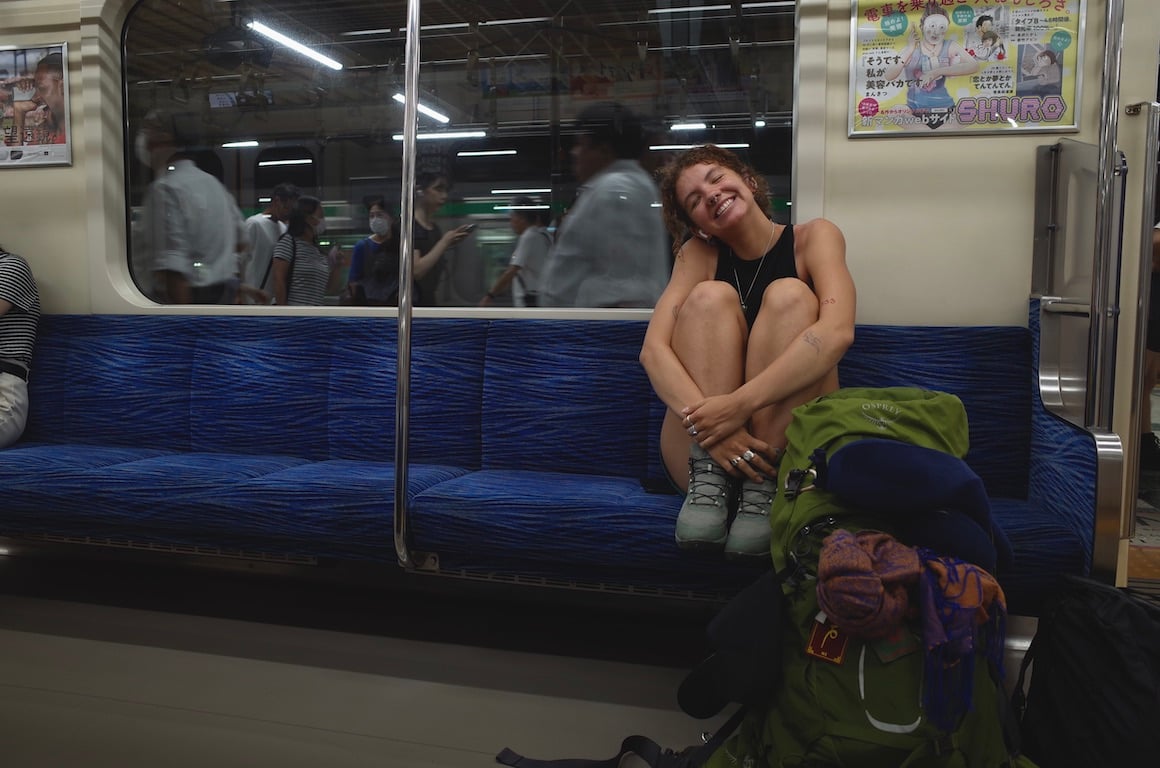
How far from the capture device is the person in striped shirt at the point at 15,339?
3.15m

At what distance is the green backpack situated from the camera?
1.49 metres

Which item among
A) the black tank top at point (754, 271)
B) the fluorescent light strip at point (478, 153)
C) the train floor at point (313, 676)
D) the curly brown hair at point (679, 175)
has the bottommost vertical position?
the train floor at point (313, 676)

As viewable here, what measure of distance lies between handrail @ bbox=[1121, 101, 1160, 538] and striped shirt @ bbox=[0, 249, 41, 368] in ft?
12.3

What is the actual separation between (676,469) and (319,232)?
200cm

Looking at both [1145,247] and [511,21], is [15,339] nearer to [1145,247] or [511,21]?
[511,21]

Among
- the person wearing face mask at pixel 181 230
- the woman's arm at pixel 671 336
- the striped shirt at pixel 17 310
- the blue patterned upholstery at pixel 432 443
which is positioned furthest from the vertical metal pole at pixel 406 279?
the striped shirt at pixel 17 310

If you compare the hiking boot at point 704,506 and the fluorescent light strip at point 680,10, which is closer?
the hiking boot at point 704,506

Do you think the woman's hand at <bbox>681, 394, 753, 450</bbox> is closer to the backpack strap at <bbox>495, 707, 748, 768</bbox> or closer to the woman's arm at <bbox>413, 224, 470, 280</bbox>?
the backpack strap at <bbox>495, 707, 748, 768</bbox>

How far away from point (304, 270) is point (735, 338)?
2.11 metres

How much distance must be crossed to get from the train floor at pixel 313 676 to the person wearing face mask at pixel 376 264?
3.77ft

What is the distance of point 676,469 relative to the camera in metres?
2.26

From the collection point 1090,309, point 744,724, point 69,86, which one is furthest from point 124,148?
point 1090,309

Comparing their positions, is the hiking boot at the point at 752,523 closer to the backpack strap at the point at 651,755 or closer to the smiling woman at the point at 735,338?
the smiling woman at the point at 735,338

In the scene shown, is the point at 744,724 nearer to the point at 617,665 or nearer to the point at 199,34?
the point at 617,665
